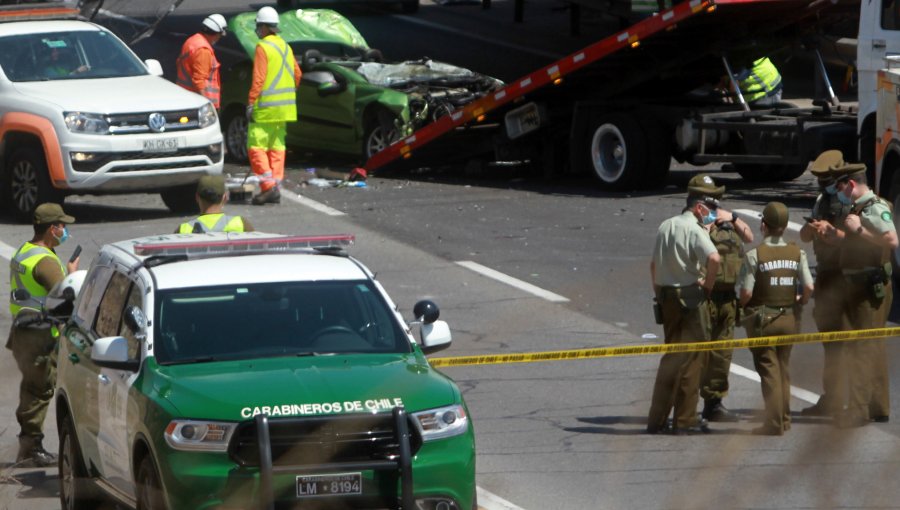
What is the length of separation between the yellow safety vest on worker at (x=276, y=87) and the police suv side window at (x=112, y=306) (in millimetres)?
8930

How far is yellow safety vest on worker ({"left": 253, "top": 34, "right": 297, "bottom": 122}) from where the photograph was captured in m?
16.0

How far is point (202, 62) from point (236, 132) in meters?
2.02

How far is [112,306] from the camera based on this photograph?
7.08 metres

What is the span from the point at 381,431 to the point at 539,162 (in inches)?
486

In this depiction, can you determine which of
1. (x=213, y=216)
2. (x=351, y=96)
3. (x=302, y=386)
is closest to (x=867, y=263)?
(x=213, y=216)

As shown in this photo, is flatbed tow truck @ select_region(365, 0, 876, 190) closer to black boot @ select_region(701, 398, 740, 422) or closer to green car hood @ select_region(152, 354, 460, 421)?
black boot @ select_region(701, 398, 740, 422)

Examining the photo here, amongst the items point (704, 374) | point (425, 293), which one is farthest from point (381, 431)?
point (425, 293)

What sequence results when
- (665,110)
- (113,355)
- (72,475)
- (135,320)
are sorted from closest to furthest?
1. (113,355)
2. (135,320)
3. (72,475)
4. (665,110)

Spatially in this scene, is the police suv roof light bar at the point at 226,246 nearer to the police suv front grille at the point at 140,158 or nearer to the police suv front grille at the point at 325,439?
the police suv front grille at the point at 325,439

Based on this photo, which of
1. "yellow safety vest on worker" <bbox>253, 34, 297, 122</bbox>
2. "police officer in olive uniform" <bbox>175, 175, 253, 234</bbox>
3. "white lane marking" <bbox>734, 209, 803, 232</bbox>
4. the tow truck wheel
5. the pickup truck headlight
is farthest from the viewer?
the tow truck wheel

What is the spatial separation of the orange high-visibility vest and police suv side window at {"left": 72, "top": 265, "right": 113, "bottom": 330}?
9392 millimetres

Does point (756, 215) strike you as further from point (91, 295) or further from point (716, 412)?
point (91, 295)

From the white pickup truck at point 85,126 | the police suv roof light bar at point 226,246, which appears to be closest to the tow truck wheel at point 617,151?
the white pickup truck at point 85,126

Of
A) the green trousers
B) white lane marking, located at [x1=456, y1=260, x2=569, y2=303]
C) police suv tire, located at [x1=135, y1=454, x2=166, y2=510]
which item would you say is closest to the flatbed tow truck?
white lane marking, located at [x1=456, y1=260, x2=569, y2=303]
